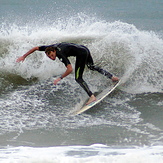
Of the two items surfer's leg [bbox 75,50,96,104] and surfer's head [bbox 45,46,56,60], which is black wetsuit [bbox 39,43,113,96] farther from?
surfer's head [bbox 45,46,56,60]

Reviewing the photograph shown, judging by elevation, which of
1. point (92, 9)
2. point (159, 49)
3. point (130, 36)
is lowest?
point (159, 49)

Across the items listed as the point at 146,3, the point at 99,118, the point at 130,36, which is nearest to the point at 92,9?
the point at 146,3

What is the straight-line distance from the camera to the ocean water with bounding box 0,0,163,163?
430 centimetres

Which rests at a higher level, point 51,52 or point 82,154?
point 51,52

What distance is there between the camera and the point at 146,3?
19.6 m

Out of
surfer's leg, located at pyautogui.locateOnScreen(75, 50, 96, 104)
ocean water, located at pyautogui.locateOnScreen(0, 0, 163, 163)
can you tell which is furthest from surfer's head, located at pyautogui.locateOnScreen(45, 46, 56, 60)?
ocean water, located at pyautogui.locateOnScreen(0, 0, 163, 163)

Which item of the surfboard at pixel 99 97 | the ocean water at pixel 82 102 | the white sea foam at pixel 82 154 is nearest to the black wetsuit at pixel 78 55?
the surfboard at pixel 99 97

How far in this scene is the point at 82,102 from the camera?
7008 millimetres

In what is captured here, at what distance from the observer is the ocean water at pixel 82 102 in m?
4.30

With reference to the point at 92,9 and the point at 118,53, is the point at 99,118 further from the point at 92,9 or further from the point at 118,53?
the point at 92,9

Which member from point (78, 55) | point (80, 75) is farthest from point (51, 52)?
point (80, 75)

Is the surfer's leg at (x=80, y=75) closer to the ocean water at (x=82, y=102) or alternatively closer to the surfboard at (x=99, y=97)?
the surfboard at (x=99, y=97)

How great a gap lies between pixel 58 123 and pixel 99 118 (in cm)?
83

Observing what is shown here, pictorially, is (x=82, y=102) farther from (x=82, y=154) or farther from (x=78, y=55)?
(x=82, y=154)
